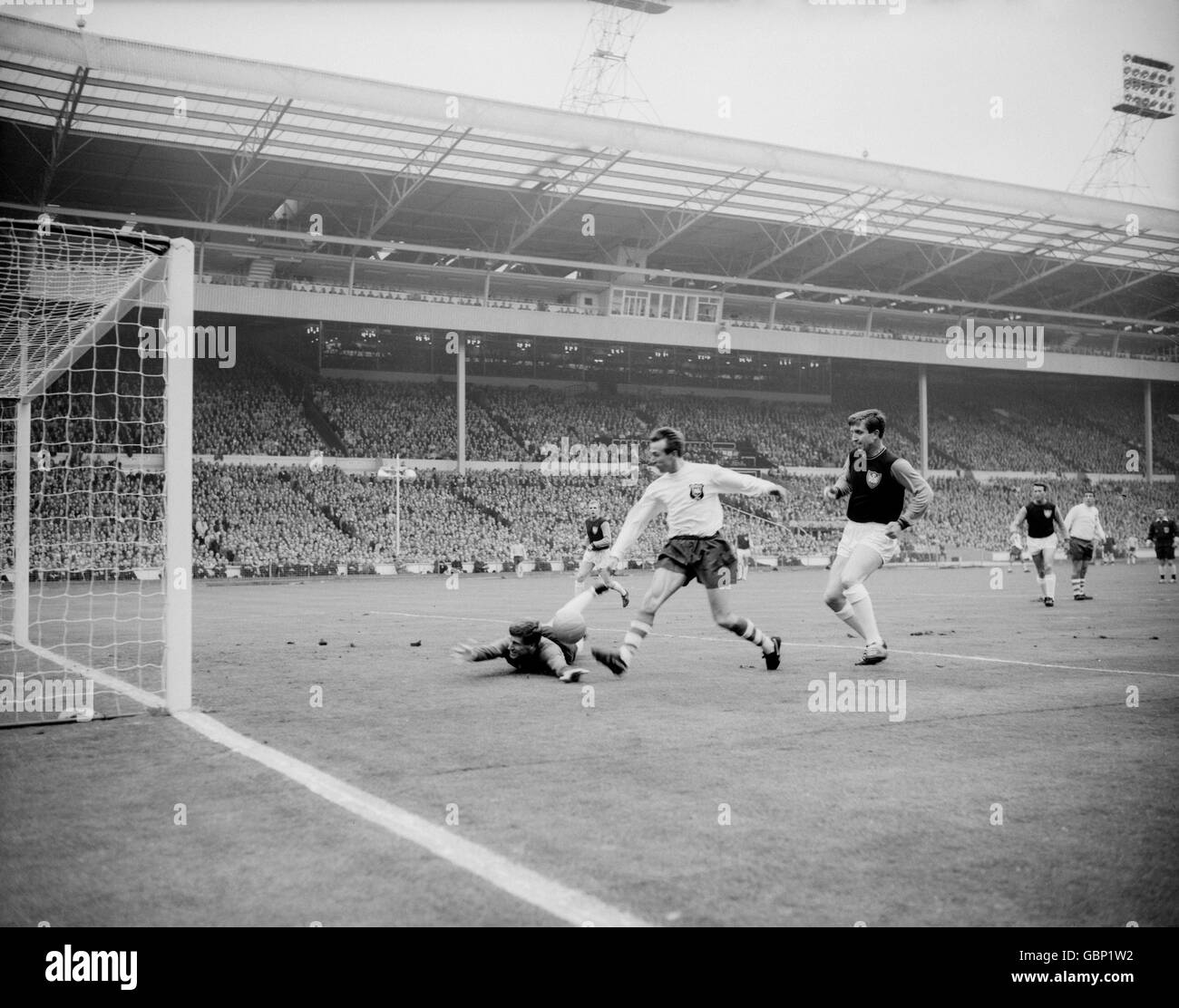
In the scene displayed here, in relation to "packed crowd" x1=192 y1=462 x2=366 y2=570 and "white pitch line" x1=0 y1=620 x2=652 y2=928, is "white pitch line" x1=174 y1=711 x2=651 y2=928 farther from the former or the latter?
"packed crowd" x1=192 y1=462 x2=366 y2=570

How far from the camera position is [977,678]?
8.06 meters

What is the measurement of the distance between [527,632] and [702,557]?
5.10 ft

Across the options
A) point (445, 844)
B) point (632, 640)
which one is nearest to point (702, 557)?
point (632, 640)

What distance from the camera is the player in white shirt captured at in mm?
8508

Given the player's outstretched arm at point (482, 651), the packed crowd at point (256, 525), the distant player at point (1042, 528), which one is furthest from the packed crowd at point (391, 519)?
the player's outstretched arm at point (482, 651)

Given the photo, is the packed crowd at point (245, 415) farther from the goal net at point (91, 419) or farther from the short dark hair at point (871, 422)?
the short dark hair at point (871, 422)

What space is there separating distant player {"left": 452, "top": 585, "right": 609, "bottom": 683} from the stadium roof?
2985 centimetres

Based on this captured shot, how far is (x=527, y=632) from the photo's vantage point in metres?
8.28

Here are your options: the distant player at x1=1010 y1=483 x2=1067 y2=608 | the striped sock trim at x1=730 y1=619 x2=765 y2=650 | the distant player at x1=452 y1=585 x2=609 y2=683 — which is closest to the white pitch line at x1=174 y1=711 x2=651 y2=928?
the distant player at x1=452 y1=585 x2=609 y2=683

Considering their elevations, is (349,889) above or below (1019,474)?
below

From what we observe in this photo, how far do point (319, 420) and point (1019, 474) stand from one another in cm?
3858

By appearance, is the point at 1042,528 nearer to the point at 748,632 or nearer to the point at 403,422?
the point at 748,632
